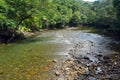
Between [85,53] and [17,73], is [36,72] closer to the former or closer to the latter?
[17,73]

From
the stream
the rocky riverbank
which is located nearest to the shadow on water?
the stream

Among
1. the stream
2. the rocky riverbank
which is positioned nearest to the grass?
the stream

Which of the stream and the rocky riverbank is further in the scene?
the rocky riverbank

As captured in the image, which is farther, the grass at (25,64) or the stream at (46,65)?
the grass at (25,64)

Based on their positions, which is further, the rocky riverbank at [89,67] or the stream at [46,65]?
the rocky riverbank at [89,67]

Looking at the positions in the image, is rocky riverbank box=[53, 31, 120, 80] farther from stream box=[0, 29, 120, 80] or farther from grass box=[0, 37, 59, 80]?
grass box=[0, 37, 59, 80]

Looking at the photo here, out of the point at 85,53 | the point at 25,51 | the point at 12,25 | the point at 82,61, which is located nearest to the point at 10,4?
the point at 12,25

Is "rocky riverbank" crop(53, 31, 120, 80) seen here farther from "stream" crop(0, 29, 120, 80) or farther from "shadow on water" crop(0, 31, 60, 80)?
"shadow on water" crop(0, 31, 60, 80)

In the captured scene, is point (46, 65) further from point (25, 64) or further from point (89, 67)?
point (89, 67)

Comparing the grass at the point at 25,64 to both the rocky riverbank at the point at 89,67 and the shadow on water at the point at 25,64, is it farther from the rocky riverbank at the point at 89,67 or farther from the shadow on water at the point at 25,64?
the rocky riverbank at the point at 89,67

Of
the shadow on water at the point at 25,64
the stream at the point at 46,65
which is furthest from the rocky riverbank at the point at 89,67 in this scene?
the shadow on water at the point at 25,64

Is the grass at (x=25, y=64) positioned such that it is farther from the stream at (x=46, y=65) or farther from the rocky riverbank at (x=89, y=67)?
the rocky riverbank at (x=89, y=67)

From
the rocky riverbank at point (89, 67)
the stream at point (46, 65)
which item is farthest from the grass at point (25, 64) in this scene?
the rocky riverbank at point (89, 67)

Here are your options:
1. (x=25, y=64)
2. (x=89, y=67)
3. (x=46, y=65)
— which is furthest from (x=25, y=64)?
(x=89, y=67)
